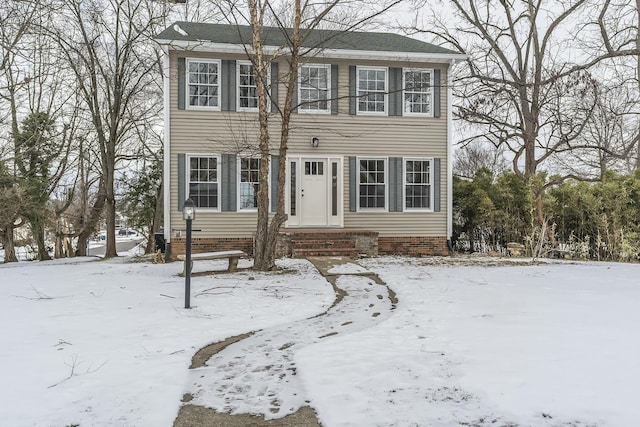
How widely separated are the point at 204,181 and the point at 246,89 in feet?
8.80

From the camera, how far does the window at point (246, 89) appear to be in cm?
1125

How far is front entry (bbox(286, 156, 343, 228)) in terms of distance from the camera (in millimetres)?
11500

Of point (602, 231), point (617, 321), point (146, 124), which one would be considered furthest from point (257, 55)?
point (146, 124)

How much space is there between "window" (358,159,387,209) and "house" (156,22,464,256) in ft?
0.09

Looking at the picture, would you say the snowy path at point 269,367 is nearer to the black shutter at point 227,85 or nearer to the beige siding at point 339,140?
the beige siding at point 339,140

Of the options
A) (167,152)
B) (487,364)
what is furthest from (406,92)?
(487,364)

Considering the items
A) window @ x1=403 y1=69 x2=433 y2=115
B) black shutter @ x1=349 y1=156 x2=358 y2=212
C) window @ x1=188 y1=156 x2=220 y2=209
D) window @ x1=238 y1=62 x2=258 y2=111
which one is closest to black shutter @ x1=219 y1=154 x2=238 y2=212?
window @ x1=188 y1=156 x2=220 y2=209

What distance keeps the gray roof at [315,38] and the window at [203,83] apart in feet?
2.06

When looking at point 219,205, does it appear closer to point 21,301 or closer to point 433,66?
point 21,301

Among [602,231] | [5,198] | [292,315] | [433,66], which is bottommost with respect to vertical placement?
[292,315]

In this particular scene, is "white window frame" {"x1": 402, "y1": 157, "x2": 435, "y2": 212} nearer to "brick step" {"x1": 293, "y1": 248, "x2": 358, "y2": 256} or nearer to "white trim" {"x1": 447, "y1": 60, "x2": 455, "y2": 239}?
"white trim" {"x1": 447, "y1": 60, "x2": 455, "y2": 239}

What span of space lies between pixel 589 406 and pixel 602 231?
32.9 ft

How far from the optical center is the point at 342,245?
10.9 m

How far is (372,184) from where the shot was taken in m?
11.8
